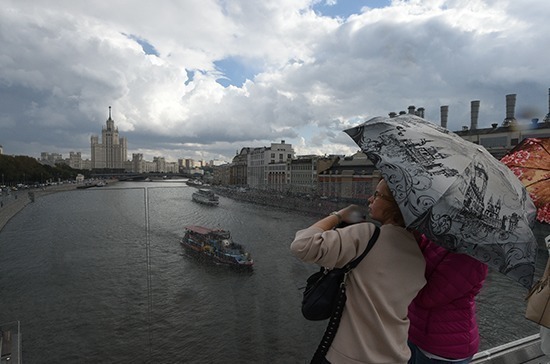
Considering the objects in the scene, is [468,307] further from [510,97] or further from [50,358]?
[510,97]

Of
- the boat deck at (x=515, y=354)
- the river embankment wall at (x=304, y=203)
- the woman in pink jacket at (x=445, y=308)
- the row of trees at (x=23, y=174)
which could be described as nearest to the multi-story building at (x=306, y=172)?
the river embankment wall at (x=304, y=203)

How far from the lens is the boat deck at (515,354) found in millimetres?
1672

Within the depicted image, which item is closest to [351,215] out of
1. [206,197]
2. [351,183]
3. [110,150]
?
[206,197]

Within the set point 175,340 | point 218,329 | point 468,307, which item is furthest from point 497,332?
point 468,307

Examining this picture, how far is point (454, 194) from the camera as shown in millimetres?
716

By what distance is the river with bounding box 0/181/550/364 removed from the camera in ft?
14.9

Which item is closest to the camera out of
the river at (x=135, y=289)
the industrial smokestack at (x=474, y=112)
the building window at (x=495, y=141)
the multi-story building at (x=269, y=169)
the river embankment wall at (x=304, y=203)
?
the river at (x=135, y=289)

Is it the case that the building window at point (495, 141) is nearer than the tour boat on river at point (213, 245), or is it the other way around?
the tour boat on river at point (213, 245)

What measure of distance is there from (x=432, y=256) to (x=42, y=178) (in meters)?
31.5

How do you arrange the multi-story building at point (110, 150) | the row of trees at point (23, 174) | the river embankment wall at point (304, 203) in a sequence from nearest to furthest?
the river embankment wall at point (304, 203)
the multi-story building at point (110, 150)
the row of trees at point (23, 174)

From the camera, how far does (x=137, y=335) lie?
5.36 metres

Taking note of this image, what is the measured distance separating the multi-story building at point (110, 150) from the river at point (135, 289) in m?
6.13

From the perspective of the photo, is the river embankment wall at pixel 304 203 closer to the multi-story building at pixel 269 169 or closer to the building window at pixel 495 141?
the multi-story building at pixel 269 169

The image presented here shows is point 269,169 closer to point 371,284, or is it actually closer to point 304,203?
A: point 304,203
